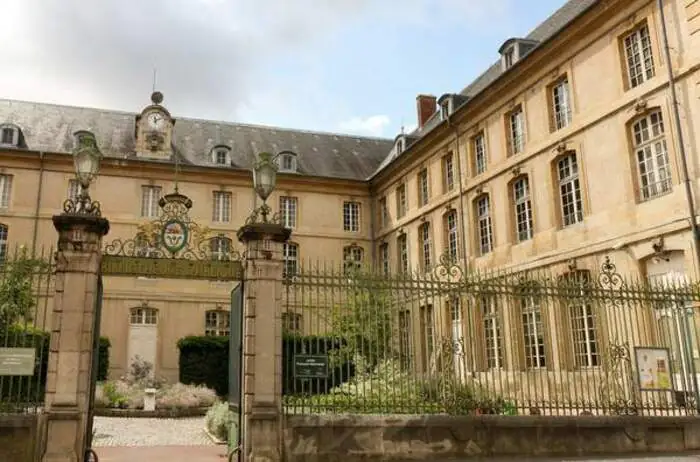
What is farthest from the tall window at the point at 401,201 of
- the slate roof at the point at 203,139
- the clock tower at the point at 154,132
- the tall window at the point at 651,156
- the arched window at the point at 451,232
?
the tall window at the point at 651,156

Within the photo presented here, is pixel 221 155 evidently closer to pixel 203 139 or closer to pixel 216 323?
pixel 203 139

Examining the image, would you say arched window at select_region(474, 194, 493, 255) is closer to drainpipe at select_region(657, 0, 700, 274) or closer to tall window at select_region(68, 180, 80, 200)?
drainpipe at select_region(657, 0, 700, 274)

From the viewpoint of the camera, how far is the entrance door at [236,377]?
757 cm

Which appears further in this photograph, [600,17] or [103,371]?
[103,371]

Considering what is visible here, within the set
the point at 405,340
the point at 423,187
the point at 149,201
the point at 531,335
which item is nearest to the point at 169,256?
the point at 405,340

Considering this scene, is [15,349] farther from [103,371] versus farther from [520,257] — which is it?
[103,371]

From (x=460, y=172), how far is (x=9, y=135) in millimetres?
15806

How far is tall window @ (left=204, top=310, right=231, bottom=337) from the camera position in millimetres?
22891

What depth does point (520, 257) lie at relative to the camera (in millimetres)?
16109

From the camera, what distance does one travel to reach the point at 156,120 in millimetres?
23984

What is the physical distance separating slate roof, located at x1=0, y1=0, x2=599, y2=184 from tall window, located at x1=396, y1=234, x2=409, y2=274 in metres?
3.03

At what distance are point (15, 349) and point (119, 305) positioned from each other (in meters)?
15.6

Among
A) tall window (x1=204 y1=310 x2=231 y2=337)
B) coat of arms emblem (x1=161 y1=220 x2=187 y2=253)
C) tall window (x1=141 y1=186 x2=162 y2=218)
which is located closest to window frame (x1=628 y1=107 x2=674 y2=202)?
coat of arms emblem (x1=161 y1=220 x2=187 y2=253)

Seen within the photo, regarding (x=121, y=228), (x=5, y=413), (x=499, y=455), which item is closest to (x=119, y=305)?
(x=121, y=228)
